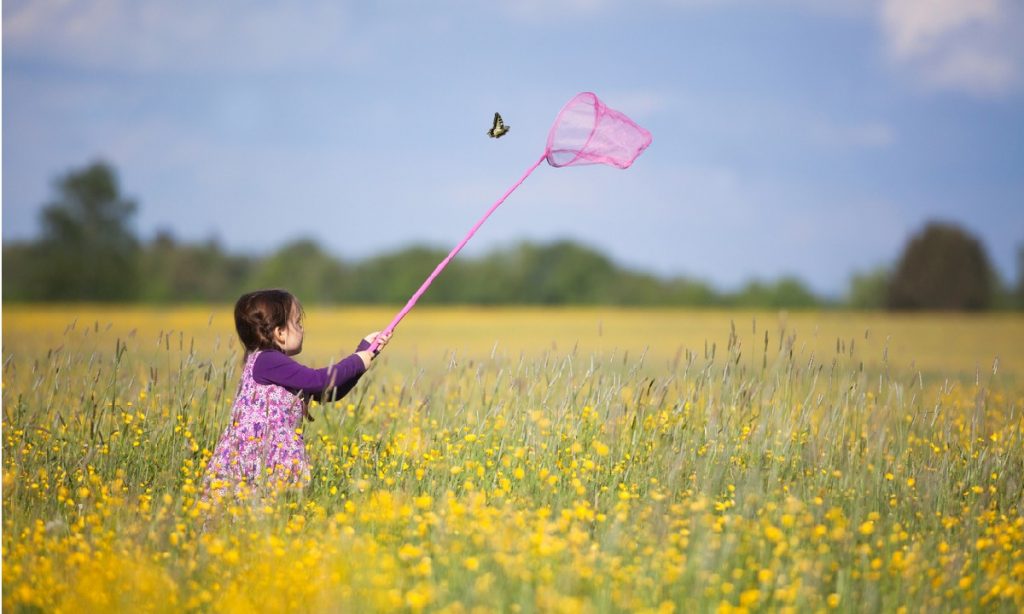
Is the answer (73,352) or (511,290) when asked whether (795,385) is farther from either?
(511,290)

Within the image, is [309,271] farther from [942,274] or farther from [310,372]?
[310,372]

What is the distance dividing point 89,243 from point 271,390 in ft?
119

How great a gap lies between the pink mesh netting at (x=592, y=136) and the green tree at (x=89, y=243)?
3528cm

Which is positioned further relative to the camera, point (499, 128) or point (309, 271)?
point (309, 271)

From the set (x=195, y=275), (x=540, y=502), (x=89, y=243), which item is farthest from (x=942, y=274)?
(x=540, y=502)

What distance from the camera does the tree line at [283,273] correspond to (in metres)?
35.8

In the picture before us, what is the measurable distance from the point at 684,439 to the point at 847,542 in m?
1.59

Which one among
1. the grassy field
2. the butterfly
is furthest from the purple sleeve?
the butterfly

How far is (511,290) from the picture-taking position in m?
36.9

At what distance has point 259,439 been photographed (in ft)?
17.3

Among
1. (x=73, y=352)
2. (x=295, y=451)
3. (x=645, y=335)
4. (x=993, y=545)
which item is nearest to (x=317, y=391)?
(x=295, y=451)

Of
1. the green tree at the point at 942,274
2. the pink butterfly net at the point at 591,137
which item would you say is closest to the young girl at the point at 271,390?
the pink butterfly net at the point at 591,137

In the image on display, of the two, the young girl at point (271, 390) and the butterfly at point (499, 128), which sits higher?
the butterfly at point (499, 128)

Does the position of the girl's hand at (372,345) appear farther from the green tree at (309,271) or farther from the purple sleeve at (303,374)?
the green tree at (309,271)
